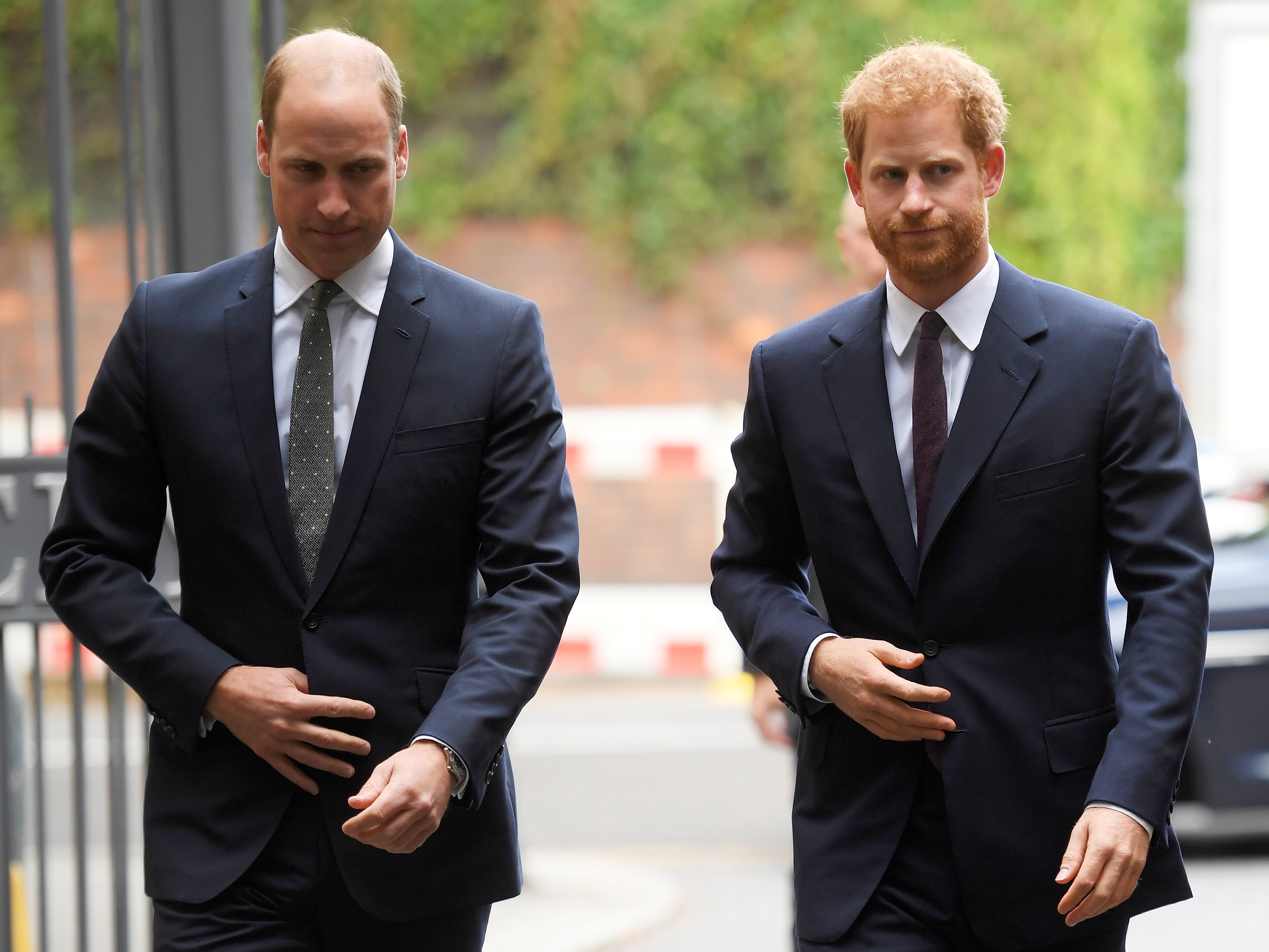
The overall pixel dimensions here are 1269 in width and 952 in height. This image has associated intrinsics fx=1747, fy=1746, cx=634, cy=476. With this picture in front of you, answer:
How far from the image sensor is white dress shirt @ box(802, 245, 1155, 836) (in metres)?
2.74

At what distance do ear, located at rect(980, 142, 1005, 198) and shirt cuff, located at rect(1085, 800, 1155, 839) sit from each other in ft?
3.03

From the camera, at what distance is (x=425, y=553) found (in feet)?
9.03

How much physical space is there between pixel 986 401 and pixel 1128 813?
0.65 meters

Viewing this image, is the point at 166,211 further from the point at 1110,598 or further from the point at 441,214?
the point at 441,214

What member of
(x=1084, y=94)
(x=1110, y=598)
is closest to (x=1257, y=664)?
(x=1110, y=598)

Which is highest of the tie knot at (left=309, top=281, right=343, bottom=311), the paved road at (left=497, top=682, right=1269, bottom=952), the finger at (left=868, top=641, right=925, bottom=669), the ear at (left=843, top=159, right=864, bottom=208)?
the ear at (left=843, top=159, right=864, bottom=208)

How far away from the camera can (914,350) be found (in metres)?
2.81

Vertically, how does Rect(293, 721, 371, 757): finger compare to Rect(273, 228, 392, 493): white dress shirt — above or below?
below

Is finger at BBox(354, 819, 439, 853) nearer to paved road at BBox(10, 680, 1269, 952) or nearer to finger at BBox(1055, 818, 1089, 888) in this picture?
finger at BBox(1055, 818, 1089, 888)

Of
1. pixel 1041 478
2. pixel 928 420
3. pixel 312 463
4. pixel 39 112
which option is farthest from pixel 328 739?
pixel 39 112

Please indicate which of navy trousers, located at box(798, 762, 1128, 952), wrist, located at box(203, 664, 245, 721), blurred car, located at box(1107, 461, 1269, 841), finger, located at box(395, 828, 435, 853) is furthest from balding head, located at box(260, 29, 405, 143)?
blurred car, located at box(1107, 461, 1269, 841)

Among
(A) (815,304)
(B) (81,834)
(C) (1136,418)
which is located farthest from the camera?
(A) (815,304)

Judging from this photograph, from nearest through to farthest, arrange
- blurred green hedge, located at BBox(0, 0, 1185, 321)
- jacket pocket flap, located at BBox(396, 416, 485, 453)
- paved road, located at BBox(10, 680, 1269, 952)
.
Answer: jacket pocket flap, located at BBox(396, 416, 485, 453), paved road, located at BBox(10, 680, 1269, 952), blurred green hedge, located at BBox(0, 0, 1185, 321)

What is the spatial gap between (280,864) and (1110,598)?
5372 millimetres
